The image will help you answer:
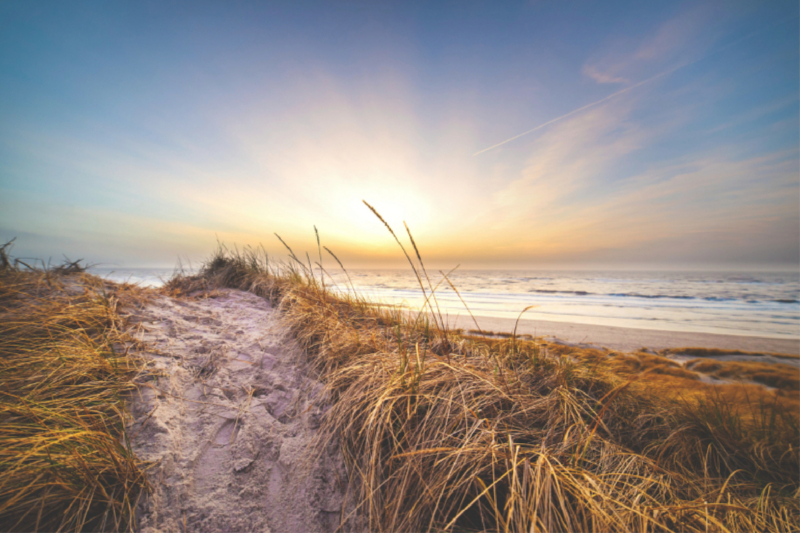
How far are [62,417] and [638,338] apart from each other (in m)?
7.56

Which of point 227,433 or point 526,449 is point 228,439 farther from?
point 526,449

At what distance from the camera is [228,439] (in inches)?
54.1

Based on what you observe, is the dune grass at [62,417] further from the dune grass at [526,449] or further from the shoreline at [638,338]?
the shoreline at [638,338]

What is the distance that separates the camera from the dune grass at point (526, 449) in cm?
102

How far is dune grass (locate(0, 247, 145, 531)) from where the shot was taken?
2.83ft

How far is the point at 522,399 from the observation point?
5.24 feet

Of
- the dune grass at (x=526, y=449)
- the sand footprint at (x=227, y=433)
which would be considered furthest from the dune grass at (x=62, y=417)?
the dune grass at (x=526, y=449)

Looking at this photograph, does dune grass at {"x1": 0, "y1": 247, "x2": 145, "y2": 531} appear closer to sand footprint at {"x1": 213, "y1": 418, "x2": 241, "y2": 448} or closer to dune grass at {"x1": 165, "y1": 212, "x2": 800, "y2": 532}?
sand footprint at {"x1": 213, "y1": 418, "x2": 241, "y2": 448}

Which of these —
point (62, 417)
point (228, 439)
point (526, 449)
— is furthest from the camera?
point (228, 439)

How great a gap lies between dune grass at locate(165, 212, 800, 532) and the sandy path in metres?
0.17

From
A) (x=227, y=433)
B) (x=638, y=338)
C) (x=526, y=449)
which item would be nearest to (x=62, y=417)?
(x=227, y=433)

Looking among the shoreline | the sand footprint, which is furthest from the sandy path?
the shoreline

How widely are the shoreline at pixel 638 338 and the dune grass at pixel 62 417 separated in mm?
4105

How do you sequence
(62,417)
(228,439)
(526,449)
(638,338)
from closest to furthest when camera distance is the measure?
(62,417)
(526,449)
(228,439)
(638,338)
